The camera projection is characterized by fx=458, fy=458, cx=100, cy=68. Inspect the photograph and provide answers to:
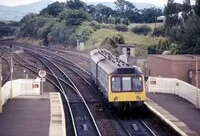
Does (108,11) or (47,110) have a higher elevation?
(108,11)

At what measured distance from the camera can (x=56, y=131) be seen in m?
17.9

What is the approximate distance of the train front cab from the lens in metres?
23.3

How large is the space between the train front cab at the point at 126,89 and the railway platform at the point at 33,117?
2835mm

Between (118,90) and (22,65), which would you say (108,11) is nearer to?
(22,65)

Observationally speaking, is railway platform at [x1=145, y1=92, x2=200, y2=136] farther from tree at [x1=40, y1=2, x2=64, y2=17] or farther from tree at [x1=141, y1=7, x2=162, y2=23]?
tree at [x1=141, y1=7, x2=162, y2=23]

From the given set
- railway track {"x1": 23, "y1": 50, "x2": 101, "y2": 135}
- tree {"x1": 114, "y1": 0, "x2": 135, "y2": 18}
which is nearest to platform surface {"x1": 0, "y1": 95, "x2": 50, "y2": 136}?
railway track {"x1": 23, "y1": 50, "x2": 101, "y2": 135}

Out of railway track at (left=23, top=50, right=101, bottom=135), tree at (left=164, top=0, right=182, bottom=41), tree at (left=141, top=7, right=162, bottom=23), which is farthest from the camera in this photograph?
tree at (left=141, top=7, right=162, bottom=23)

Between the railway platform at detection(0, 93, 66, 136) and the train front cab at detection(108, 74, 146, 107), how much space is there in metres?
2.84

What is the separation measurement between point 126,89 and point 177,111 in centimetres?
279

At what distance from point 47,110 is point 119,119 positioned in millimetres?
3617

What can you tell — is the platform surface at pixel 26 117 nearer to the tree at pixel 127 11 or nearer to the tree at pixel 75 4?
the tree at pixel 75 4

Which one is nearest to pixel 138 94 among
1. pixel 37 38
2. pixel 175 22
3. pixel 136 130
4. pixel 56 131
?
pixel 136 130

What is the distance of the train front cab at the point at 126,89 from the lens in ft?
76.6

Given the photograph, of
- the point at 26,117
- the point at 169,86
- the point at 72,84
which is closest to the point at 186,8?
the point at 72,84
